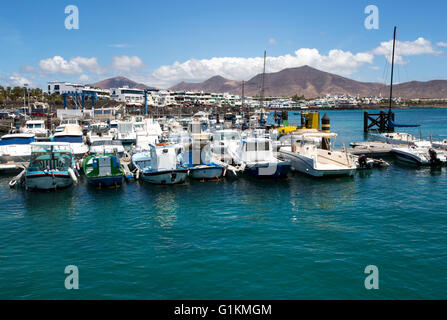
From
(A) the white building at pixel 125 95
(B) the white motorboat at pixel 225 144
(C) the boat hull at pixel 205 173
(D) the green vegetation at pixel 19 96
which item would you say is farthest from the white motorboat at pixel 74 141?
(A) the white building at pixel 125 95

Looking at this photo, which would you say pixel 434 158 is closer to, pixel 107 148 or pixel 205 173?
pixel 205 173

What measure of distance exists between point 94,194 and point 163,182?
4834mm

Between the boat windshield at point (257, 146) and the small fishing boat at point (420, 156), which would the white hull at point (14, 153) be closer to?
the boat windshield at point (257, 146)

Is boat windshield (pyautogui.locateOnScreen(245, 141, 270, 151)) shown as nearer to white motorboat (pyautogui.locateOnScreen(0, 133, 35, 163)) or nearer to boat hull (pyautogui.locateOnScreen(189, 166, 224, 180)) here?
boat hull (pyautogui.locateOnScreen(189, 166, 224, 180))

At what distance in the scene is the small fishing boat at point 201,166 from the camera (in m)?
27.4

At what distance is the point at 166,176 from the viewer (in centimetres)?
2572

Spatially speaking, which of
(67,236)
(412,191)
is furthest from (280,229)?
(412,191)

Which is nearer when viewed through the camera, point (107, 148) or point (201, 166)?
point (201, 166)

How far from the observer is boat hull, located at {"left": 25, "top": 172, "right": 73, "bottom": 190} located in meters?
23.8

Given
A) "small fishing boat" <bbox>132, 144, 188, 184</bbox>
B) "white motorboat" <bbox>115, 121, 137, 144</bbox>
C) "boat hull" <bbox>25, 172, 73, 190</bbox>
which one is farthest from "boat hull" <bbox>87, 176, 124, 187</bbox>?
"white motorboat" <bbox>115, 121, 137, 144</bbox>

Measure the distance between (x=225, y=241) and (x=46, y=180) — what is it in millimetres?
14792

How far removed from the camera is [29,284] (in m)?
12.4

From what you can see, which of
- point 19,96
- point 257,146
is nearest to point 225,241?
point 257,146

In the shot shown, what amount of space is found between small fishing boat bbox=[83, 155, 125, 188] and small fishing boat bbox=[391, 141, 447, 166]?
1065 inches
